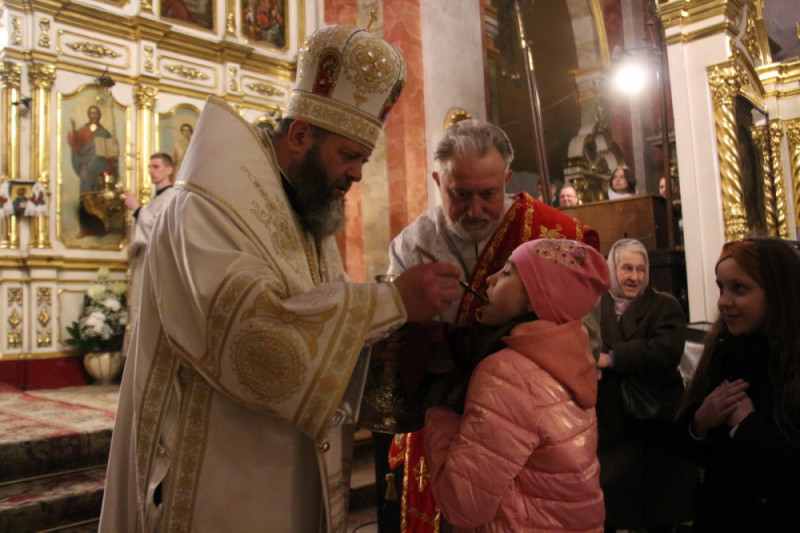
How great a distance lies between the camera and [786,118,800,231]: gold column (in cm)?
646

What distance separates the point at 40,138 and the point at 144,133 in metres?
1.09

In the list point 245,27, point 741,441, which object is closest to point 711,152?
point 741,441

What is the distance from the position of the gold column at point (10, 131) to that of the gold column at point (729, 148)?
249 inches

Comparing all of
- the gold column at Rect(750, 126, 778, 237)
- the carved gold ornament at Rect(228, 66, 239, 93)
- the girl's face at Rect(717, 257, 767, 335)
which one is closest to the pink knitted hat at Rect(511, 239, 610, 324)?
the girl's face at Rect(717, 257, 767, 335)

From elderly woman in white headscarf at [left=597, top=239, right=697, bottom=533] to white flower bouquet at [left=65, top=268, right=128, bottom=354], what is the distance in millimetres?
5078

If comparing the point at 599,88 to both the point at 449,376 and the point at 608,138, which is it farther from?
the point at 449,376

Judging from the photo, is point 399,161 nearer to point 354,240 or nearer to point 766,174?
point 354,240

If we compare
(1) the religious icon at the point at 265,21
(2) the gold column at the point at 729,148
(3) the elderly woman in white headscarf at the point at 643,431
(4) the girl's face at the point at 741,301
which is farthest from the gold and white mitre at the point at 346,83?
(1) the religious icon at the point at 265,21

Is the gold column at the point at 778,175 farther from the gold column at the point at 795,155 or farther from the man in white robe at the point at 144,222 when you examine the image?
the man in white robe at the point at 144,222

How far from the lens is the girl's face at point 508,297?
166 cm

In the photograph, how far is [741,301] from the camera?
6.59ft

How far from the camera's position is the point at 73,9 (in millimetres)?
6711

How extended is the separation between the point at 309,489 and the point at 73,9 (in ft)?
22.5

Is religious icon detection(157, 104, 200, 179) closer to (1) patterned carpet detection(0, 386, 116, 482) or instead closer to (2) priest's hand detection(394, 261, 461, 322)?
(1) patterned carpet detection(0, 386, 116, 482)
